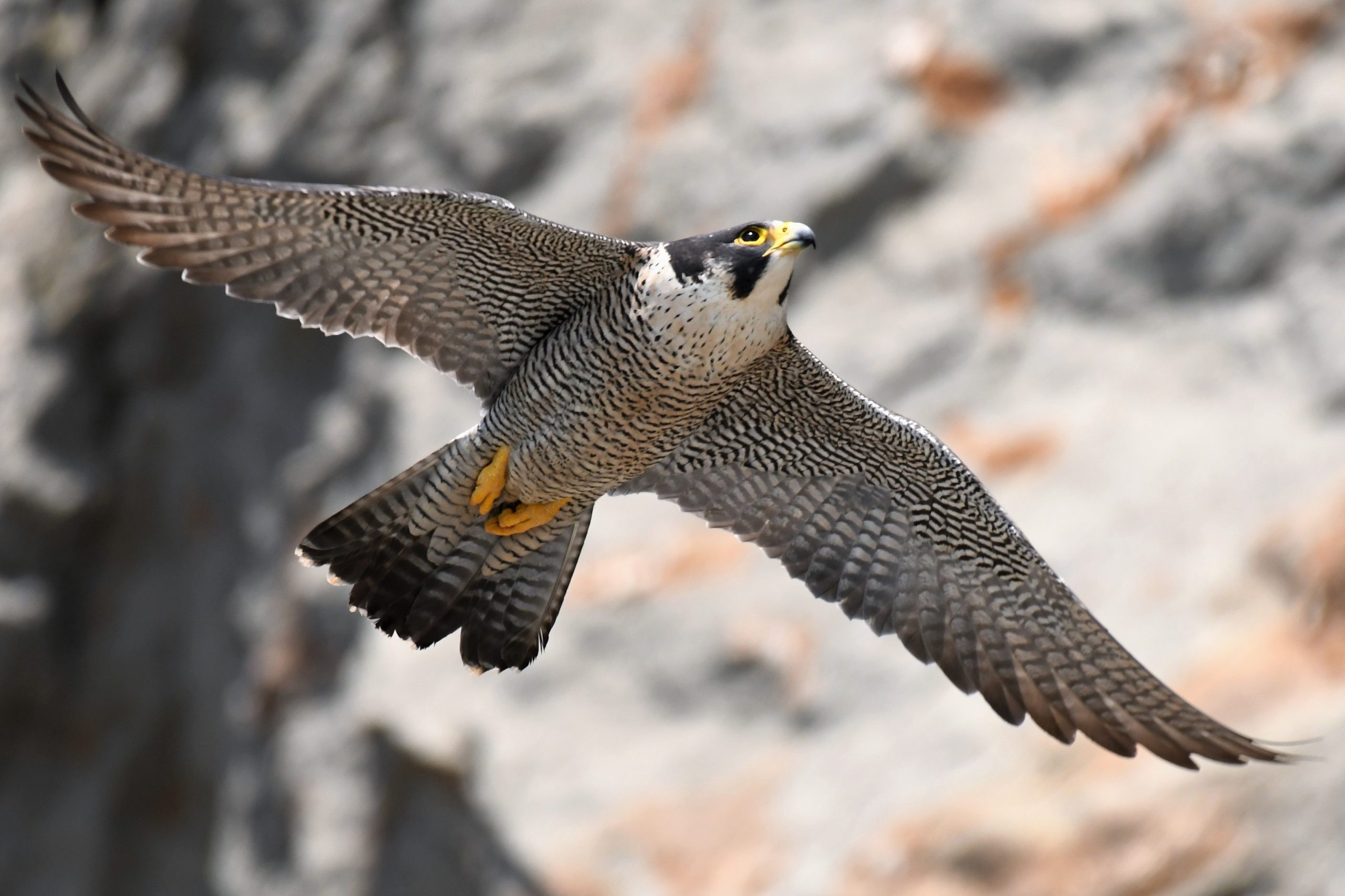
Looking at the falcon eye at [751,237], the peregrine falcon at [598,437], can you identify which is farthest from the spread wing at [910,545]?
the falcon eye at [751,237]

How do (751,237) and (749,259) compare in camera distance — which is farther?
(751,237)

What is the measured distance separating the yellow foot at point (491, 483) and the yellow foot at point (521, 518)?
5 centimetres

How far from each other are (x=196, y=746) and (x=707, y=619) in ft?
10.6

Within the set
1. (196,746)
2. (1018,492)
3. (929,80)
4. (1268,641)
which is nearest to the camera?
(1268,641)

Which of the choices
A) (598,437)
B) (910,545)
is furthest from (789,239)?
(910,545)

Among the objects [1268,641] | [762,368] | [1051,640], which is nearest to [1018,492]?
[1268,641]

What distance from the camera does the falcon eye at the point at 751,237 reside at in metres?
4.34

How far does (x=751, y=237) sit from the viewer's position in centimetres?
438

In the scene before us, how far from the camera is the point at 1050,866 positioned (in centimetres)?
604

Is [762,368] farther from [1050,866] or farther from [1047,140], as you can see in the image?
[1047,140]

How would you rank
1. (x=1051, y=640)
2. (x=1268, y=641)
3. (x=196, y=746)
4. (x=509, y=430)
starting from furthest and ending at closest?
(x=196, y=746), (x=1268, y=641), (x=1051, y=640), (x=509, y=430)

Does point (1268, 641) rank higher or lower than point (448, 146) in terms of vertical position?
lower

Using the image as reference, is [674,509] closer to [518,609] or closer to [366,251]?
[518,609]

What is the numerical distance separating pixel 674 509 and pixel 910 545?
2.43m
